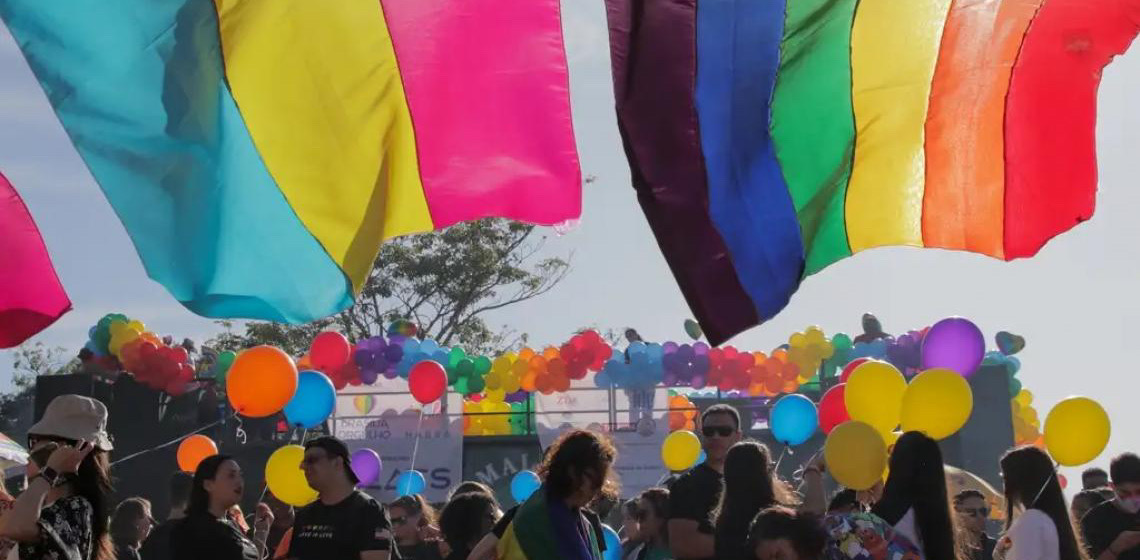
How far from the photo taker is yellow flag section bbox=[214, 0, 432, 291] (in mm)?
5078

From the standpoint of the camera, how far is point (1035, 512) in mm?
4766

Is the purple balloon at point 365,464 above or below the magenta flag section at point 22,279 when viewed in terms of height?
below

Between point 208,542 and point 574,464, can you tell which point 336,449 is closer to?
point 208,542

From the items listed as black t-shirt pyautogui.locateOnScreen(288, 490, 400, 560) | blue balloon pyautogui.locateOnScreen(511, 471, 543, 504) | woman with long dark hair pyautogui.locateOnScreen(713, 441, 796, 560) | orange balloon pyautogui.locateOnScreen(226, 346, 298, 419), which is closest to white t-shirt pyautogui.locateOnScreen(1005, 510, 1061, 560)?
woman with long dark hair pyautogui.locateOnScreen(713, 441, 796, 560)

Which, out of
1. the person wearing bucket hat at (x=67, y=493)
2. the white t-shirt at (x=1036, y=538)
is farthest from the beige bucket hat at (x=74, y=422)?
the white t-shirt at (x=1036, y=538)

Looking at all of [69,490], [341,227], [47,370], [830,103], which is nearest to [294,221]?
[341,227]

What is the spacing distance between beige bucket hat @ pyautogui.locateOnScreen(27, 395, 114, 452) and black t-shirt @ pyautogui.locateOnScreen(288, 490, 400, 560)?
1087 mm

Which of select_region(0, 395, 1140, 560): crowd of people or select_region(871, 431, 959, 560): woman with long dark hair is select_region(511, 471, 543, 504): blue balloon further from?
select_region(871, 431, 959, 560): woman with long dark hair

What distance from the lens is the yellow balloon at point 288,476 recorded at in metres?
7.05

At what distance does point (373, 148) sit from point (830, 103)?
1.98 metres

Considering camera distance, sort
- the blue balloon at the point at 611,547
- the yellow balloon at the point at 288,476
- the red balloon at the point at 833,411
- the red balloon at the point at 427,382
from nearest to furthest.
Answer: the blue balloon at the point at 611,547, the yellow balloon at the point at 288,476, the red balloon at the point at 833,411, the red balloon at the point at 427,382

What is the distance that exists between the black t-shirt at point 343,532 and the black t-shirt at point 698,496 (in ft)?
3.72

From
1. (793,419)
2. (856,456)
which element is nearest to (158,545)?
(856,456)

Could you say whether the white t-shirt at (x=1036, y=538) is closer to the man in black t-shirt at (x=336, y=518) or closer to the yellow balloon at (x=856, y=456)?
the yellow balloon at (x=856, y=456)
